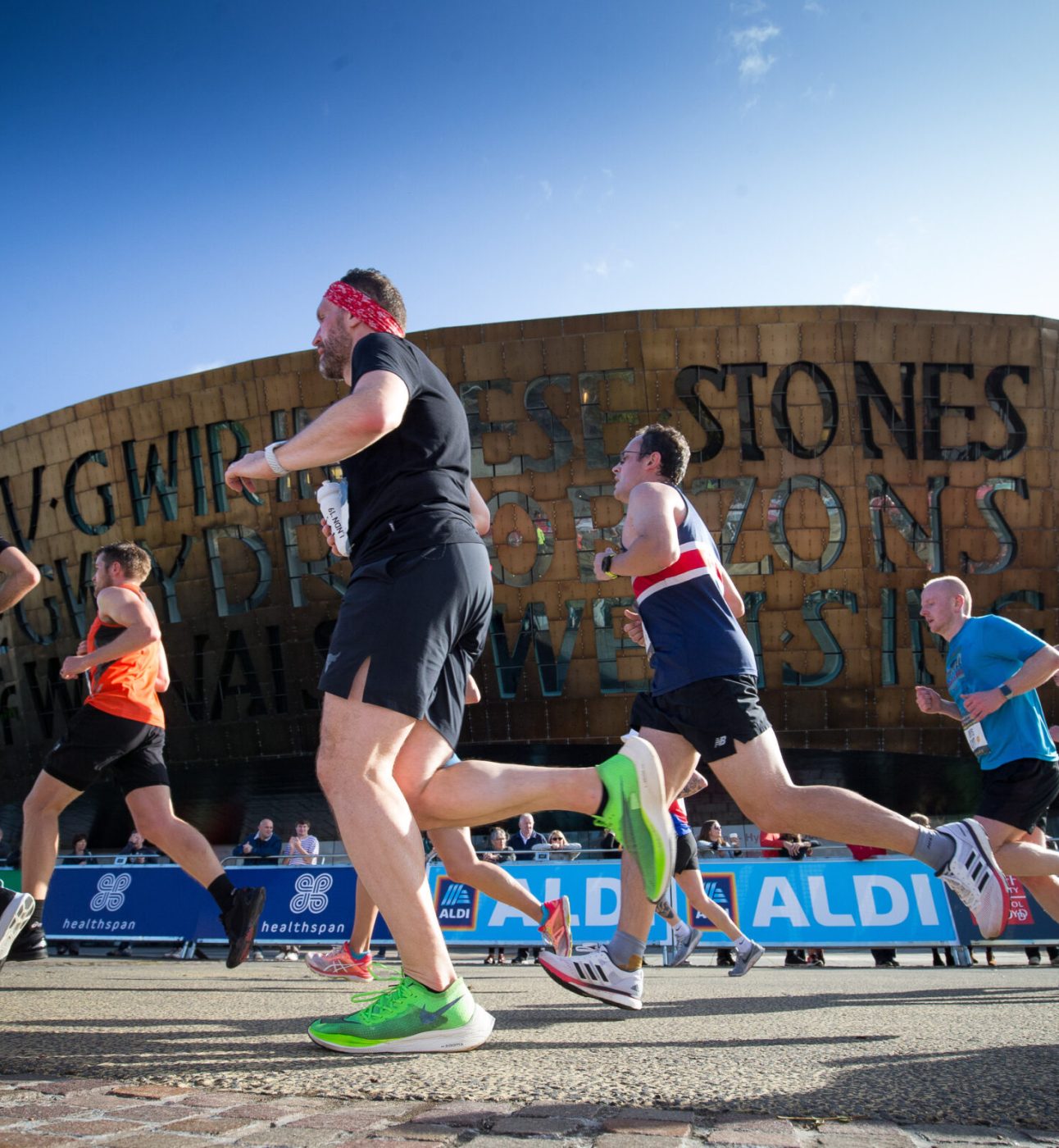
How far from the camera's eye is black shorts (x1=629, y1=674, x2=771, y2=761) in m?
3.54

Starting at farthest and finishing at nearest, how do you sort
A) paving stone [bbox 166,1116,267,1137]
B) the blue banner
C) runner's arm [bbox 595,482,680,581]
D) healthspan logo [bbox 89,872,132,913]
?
healthspan logo [bbox 89,872,132,913] < the blue banner < runner's arm [bbox 595,482,680,581] < paving stone [bbox 166,1116,267,1137]

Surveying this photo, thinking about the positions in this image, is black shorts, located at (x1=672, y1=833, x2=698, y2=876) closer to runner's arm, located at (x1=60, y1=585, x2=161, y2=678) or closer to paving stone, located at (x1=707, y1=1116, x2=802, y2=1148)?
runner's arm, located at (x1=60, y1=585, x2=161, y2=678)

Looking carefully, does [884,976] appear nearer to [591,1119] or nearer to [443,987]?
[443,987]

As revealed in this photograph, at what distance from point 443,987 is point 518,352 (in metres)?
19.6

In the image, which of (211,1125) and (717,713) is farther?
(717,713)

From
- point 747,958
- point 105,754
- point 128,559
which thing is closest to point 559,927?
point 105,754

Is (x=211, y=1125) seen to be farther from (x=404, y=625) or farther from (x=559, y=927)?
(x=559, y=927)

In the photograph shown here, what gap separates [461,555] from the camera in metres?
2.61

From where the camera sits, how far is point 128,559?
207 inches

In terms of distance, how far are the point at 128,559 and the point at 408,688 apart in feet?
10.8

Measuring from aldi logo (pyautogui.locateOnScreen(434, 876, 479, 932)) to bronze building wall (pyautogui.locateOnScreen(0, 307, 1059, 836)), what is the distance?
36.8ft

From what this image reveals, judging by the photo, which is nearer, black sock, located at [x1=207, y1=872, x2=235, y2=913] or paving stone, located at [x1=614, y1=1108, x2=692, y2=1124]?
paving stone, located at [x1=614, y1=1108, x2=692, y2=1124]

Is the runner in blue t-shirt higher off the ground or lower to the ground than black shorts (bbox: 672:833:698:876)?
higher

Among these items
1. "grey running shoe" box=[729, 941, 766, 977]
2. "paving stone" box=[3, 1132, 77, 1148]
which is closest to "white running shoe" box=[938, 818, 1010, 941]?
"paving stone" box=[3, 1132, 77, 1148]
